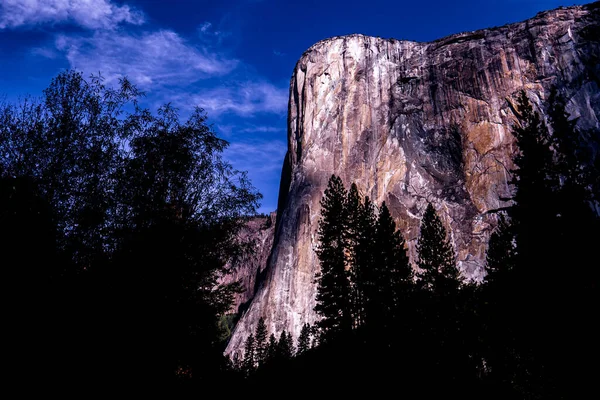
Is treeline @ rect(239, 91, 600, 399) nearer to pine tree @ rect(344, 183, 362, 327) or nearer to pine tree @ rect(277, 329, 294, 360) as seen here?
pine tree @ rect(344, 183, 362, 327)

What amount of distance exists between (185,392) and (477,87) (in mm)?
77473

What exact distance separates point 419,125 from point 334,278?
52406 millimetres

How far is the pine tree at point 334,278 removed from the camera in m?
29.5

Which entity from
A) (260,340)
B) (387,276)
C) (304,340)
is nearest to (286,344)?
(304,340)

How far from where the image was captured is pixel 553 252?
58.2 feet

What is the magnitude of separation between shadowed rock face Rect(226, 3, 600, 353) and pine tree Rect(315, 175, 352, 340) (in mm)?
30704

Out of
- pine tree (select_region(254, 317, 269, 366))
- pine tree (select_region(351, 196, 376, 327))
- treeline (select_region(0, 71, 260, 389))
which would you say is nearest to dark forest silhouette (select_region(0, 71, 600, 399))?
treeline (select_region(0, 71, 260, 389))

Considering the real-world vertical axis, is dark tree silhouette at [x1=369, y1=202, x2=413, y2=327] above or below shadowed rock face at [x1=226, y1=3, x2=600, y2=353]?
below

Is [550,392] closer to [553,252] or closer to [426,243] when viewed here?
[553,252]

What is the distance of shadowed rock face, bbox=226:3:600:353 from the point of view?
6256cm

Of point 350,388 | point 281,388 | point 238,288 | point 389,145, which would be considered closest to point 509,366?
point 350,388

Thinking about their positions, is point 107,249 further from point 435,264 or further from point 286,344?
point 286,344

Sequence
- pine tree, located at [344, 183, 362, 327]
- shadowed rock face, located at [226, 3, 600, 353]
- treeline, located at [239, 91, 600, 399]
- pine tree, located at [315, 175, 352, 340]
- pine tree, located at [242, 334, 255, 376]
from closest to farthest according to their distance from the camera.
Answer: treeline, located at [239, 91, 600, 399] < pine tree, located at [315, 175, 352, 340] < pine tree, located at [344, 183, 362, 327] < pine tree, located at [242, 334, 255, 376] < shadowed rock face, located at [226, 3, 600, 353]

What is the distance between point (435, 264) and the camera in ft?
123
